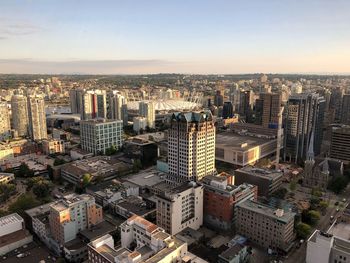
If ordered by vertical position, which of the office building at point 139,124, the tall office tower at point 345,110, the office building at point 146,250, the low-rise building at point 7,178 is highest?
the tall office tower at point 345,110

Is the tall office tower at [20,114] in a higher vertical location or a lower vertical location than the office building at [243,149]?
higher

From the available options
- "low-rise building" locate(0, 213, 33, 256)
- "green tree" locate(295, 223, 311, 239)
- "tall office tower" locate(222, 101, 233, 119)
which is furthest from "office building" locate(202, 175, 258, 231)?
"tall office tower" locate(222, 101, 233, 119)

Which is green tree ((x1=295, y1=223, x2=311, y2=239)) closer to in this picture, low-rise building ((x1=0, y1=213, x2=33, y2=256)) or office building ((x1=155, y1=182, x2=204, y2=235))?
office building ((x1=155, y1=182, x2=204, y2=235))

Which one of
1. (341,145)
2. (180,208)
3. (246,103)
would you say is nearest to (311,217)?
(180,208)

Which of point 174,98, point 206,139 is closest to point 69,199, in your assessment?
point 206,139

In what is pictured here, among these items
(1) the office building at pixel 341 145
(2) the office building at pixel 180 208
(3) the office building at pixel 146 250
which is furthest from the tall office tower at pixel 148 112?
(3) the office building at pixel 146 250

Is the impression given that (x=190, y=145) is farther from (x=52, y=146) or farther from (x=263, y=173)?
(x=52, y=146)

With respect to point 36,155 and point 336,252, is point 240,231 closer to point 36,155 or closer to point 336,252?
point 336,252

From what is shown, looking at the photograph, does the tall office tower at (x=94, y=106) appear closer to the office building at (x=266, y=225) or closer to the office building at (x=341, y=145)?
the office building at (x=341, y=145)
